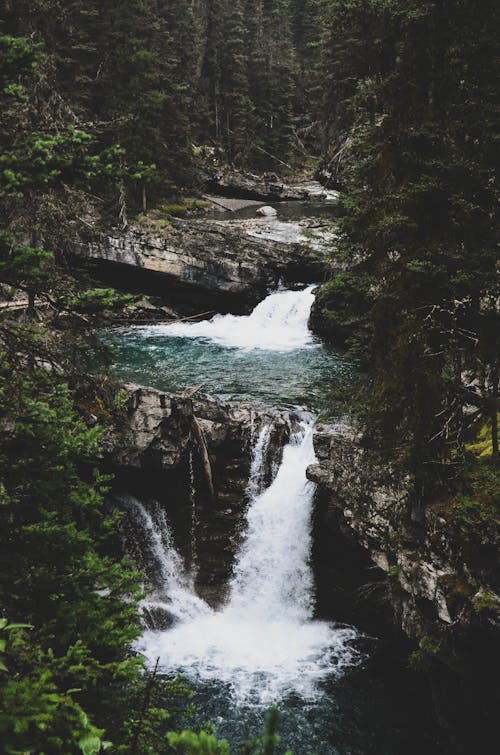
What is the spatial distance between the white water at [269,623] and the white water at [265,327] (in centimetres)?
1048

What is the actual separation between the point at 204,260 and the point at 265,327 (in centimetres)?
466

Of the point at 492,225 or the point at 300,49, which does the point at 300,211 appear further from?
the point at 300,49

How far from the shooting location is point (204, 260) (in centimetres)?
2748

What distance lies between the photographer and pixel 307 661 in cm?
1145

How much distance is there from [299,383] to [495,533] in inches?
452

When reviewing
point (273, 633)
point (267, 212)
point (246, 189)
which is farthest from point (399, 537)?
point (246, 189)

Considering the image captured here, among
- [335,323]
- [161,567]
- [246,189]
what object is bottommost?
[161,567]

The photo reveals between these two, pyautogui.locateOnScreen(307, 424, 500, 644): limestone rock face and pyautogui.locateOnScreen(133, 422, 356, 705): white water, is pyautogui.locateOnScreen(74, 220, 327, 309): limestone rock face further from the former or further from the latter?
pyautogui.locateOnScreen(307, 424, 500, 644): limestone rock face

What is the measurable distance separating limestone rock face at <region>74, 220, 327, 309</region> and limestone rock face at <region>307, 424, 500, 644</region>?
16315mm

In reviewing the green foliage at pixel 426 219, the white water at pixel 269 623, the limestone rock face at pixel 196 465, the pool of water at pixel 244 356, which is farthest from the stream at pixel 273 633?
the green foliage at pixel 426 219

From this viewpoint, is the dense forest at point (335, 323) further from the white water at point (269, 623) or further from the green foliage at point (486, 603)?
the white water at point (269, 623)

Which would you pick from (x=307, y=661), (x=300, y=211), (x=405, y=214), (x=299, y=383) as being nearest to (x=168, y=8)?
(x=300, y=211)

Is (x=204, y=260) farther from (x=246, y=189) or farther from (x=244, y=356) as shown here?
(x=246, y=189)

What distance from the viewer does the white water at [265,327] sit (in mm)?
24828
